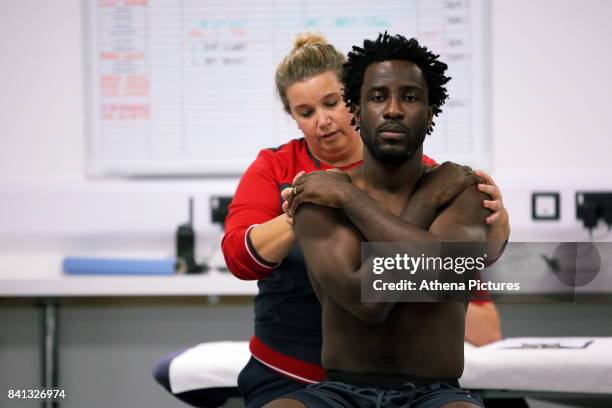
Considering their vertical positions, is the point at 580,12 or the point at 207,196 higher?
the point at 580,12

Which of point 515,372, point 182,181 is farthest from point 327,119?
point 182,181

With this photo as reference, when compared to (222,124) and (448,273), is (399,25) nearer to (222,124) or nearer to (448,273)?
(222,124)

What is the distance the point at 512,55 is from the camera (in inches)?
140

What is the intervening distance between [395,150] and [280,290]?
556mm

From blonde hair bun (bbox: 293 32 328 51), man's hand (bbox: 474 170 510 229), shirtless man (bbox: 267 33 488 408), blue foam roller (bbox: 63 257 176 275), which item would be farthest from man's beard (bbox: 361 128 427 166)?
blue foam roller (bbox: 63 257 176 275)

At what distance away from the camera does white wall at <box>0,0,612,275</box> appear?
11.6 ft

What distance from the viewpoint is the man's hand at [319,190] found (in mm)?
1480

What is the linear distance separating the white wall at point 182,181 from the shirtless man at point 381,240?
6.92 ft

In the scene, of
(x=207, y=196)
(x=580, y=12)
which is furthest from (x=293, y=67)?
(x=580, y=12)

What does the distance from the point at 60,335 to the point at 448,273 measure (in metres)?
2.66

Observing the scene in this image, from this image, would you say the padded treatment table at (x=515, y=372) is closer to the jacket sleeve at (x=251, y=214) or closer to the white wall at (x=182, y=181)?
the jacket sleeve at (x=251, y=214)

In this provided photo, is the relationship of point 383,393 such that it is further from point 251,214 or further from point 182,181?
point 182,181

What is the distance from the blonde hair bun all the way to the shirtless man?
1.55 feet

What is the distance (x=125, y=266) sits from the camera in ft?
10.7
